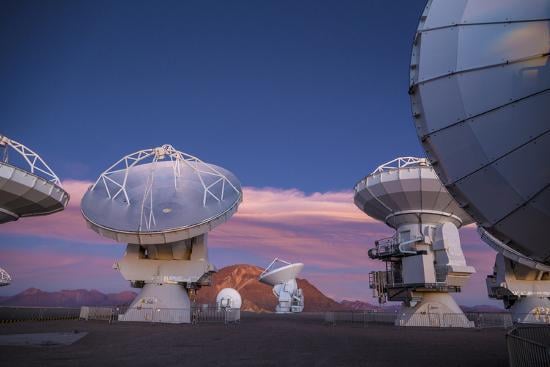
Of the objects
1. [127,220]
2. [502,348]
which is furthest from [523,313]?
Result: [127,220]

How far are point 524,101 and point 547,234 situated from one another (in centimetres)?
309

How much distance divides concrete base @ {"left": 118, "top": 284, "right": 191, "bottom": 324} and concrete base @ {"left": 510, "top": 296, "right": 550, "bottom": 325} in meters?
30.2

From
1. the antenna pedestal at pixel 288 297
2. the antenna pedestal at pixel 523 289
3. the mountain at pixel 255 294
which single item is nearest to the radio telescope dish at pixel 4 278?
the antenna pedestal at pixel 288 297

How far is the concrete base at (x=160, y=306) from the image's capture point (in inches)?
1262

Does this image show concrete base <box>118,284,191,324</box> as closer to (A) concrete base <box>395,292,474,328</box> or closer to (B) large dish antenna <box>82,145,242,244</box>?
(B) large dish antenna <box>82,145,242,244</box>

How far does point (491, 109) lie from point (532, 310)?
38193mm

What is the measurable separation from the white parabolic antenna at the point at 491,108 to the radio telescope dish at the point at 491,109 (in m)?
0.02

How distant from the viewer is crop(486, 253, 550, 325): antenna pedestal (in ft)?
133

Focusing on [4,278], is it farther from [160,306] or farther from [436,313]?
[436,313]

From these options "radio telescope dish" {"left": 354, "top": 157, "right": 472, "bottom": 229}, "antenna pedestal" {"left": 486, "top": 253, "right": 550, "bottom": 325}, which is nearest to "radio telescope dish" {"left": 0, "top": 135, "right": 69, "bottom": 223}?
"radio telescope dish" {"left": 354, "top": 157, "right": 472, "bottom": 229}

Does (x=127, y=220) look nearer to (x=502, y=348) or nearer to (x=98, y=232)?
(x=98, y=232)

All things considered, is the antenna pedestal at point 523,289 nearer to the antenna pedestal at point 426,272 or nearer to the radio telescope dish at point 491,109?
the antenna pedestal at point 426,272

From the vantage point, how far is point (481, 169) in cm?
1041

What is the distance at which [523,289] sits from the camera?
41906 millimetres
